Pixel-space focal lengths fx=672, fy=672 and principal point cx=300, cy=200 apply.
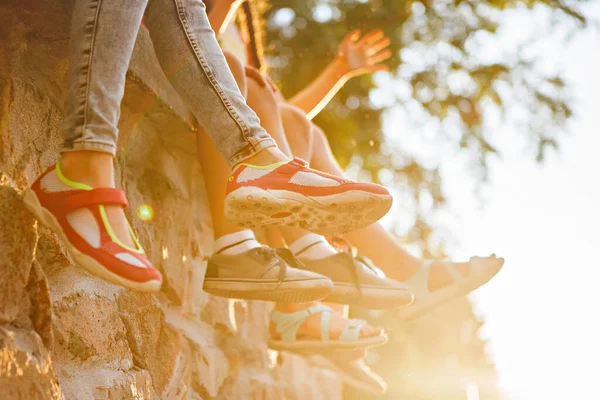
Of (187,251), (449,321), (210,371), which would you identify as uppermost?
(187,251)

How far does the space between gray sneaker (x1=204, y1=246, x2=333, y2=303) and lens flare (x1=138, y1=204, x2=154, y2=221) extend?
0.79 feet

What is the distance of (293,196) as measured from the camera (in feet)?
4.94

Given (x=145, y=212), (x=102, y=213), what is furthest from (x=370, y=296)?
(x=102, y=213)

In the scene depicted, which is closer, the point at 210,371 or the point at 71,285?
the point at 71,285

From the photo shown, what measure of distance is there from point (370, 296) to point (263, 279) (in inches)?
17.8

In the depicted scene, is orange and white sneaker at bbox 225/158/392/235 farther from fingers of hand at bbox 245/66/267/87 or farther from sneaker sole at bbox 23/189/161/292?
fingers of hand at bbox 245/66/267/87

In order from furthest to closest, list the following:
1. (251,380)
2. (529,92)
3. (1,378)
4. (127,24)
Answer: (529,92) < (251,380) < (127,24) < (1,378)

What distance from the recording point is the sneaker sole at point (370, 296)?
2062 mm

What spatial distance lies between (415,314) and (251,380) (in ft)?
2.16

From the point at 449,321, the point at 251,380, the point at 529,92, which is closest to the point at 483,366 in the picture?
the point at 449,321

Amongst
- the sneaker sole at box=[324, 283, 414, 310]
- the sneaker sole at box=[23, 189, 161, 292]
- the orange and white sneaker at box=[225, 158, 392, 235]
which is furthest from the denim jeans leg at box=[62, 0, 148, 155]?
the sneaker sole at box=[324, 283, 414, 310]

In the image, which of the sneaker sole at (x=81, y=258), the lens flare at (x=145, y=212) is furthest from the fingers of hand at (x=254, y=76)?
the sneaker sole at (x=81, y=258)

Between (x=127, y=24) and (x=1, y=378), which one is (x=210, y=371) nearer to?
(x=1, y=378)

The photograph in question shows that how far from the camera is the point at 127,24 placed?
1350 mm
